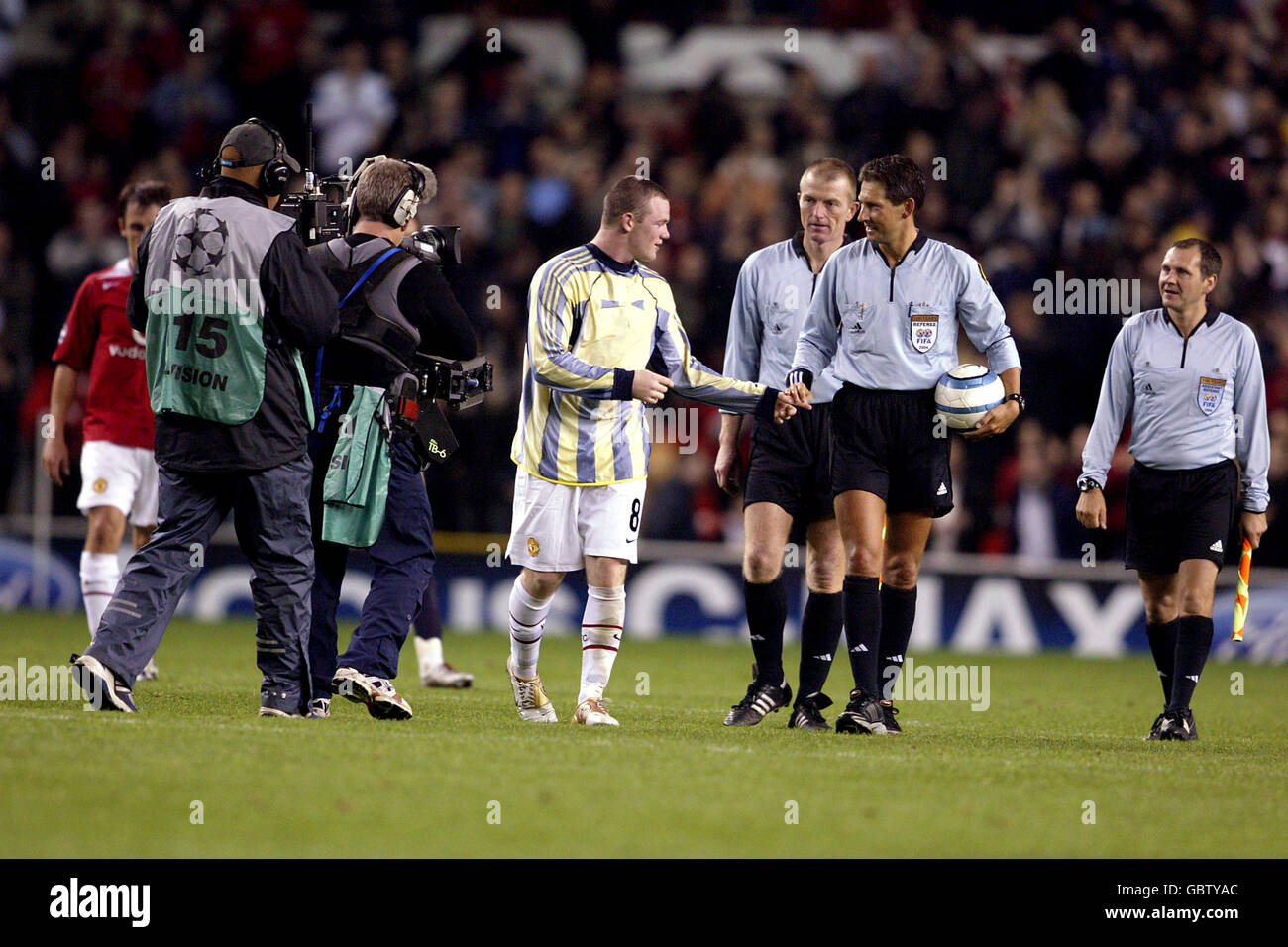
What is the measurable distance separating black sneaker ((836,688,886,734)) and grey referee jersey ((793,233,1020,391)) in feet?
4.25

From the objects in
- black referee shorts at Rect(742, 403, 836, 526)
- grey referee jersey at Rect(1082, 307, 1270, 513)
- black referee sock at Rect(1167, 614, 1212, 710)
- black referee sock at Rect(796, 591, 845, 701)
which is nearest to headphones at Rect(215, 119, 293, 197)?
black referee shorts at Rect(742, 403, 836, 526)

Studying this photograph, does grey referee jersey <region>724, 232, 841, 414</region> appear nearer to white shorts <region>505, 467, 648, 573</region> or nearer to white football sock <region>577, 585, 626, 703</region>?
white shorts <region>505, 467, 648, 573</region>

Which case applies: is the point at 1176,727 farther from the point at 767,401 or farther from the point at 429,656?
the point at 429,656

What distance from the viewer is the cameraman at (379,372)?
23.0 ft

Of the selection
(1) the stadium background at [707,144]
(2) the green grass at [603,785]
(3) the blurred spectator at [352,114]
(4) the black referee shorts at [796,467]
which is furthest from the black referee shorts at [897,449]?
(3) the blurred spectator at [352,114]

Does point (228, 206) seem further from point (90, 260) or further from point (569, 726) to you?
point (90, 260)

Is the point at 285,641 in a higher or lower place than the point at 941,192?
lower

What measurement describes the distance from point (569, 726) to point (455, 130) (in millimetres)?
10347

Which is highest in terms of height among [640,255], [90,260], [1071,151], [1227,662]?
[1071,151]

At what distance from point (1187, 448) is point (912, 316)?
1.49m

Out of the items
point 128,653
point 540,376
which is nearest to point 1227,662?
point 540,376

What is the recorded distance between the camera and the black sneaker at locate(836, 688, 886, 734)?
7234 millimetres

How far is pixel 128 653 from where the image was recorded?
6586mm

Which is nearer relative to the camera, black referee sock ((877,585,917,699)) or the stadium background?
black referee sock ((877,585,917,699))
